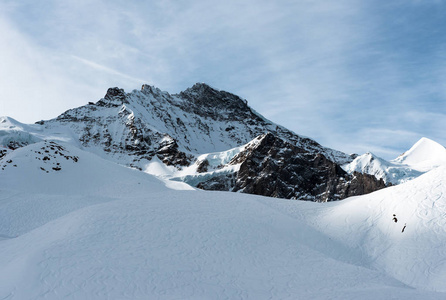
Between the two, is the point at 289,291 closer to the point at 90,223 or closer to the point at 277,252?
the point at 277,252

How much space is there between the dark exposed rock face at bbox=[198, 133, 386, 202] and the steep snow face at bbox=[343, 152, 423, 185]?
16.6m

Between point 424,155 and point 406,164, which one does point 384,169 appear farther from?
point 424,155

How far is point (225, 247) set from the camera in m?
17.0

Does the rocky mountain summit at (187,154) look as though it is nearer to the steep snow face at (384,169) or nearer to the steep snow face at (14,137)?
the steep snow face at (14,137)

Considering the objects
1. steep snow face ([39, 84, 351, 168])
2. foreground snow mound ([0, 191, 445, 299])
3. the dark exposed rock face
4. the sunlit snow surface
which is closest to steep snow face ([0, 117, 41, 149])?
steep snow face ([39, 84, 351, 168])

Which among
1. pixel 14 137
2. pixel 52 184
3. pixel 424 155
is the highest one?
pixel 424 155

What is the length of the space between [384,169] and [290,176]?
3808 centimetres

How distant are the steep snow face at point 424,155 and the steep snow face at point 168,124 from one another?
23.8m

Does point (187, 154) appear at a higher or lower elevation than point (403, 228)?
higher

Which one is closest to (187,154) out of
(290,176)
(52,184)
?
(290,176)

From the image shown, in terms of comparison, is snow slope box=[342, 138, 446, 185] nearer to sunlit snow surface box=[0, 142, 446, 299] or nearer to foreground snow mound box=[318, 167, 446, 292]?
foreground snow mound box=[318, 167, 446, 292]

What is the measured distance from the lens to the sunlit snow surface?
41.1ft

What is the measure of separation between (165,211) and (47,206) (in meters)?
12.3

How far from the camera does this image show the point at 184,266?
1428cm
